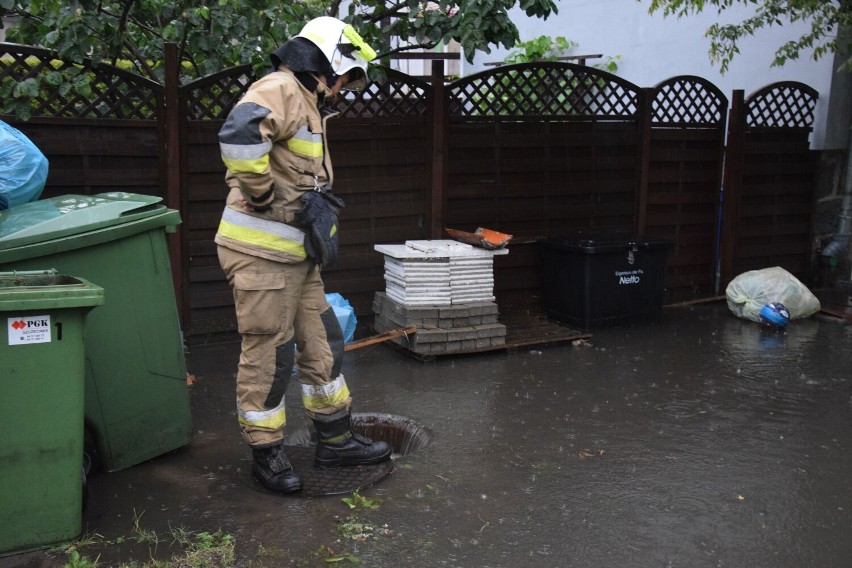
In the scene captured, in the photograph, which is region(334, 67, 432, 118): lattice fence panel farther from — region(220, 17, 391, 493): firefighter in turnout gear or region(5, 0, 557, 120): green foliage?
region(220, 17, 391, 493): firefighter in turnout gear

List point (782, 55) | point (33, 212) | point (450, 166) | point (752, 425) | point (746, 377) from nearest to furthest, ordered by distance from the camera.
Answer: point (33, 212)
point (752, 425)
point (746, 377)
point (450, 166)
point (782, 55)

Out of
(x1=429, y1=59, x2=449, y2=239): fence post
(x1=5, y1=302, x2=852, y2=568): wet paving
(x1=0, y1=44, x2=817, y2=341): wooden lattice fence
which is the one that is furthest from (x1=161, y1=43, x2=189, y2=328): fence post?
(x1=429, y1=59, x2=449, y2=239): fence post

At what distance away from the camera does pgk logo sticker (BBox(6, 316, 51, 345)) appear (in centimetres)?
315

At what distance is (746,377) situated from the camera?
5.91 meters

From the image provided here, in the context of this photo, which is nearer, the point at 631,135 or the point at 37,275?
the point at 37,275

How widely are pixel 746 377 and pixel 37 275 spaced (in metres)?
4.51

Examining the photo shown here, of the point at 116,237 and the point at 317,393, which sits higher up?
the point at 116,237

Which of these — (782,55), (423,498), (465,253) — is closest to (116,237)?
(423,498)

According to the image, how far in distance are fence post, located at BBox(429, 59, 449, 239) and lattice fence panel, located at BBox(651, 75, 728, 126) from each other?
217 cm

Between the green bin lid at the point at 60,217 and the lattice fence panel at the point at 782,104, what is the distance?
6.45 m

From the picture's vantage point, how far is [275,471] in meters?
3.97

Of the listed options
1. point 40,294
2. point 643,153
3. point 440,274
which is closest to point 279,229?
point 40,294

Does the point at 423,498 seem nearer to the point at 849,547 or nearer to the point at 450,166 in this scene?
the point at 849,547

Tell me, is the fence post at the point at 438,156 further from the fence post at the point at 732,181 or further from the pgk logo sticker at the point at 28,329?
the pgk logo sticker at the point at 28,329
